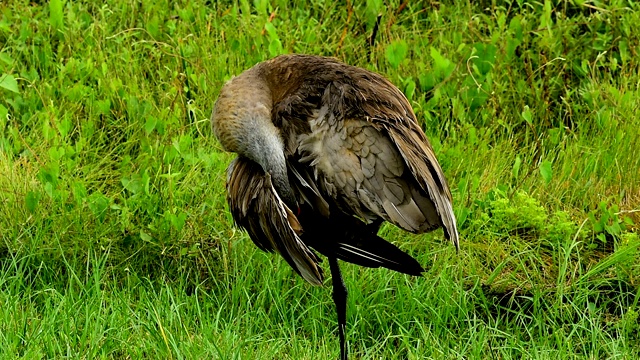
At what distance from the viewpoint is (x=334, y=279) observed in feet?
13.1

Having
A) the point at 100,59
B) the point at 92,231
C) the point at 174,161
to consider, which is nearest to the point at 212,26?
the point at 100,59

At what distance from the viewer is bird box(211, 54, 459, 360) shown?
3.34 metres

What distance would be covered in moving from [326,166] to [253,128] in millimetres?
339

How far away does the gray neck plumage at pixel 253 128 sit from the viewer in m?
3.50

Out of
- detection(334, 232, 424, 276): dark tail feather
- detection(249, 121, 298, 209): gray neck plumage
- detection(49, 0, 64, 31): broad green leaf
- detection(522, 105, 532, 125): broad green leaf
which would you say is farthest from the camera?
detection(49, 0, 64, 31): broad green leaf

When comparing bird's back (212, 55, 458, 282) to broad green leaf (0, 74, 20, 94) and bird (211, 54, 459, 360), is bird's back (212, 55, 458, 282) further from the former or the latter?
broad green leaf (0, 74, 20, 94)

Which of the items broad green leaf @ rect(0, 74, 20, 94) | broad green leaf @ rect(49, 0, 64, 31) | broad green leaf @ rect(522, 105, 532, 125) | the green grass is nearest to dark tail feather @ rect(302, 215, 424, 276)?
the green grass

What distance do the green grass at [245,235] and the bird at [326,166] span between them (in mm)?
493

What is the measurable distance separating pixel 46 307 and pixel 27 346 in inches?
12.7

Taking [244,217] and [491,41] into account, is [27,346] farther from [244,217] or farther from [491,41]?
[491,41]

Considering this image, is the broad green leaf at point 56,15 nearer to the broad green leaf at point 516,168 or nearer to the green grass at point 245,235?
the green grass at point 245,235

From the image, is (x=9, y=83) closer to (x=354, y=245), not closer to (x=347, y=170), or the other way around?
(x=354, y=245)

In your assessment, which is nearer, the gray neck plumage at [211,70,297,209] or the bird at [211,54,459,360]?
the bird at [211,54,459,360]

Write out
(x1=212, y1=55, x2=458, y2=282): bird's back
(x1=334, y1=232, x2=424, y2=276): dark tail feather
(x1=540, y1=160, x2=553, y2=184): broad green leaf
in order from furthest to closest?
(x1=540, y1=160, x2=553, y2=184): broad green leaf < (x1=334, y1=232, x2=424, y2=276): dark tail feather < (x1=212, y1=55, x2=458, y2=282): bird's back
